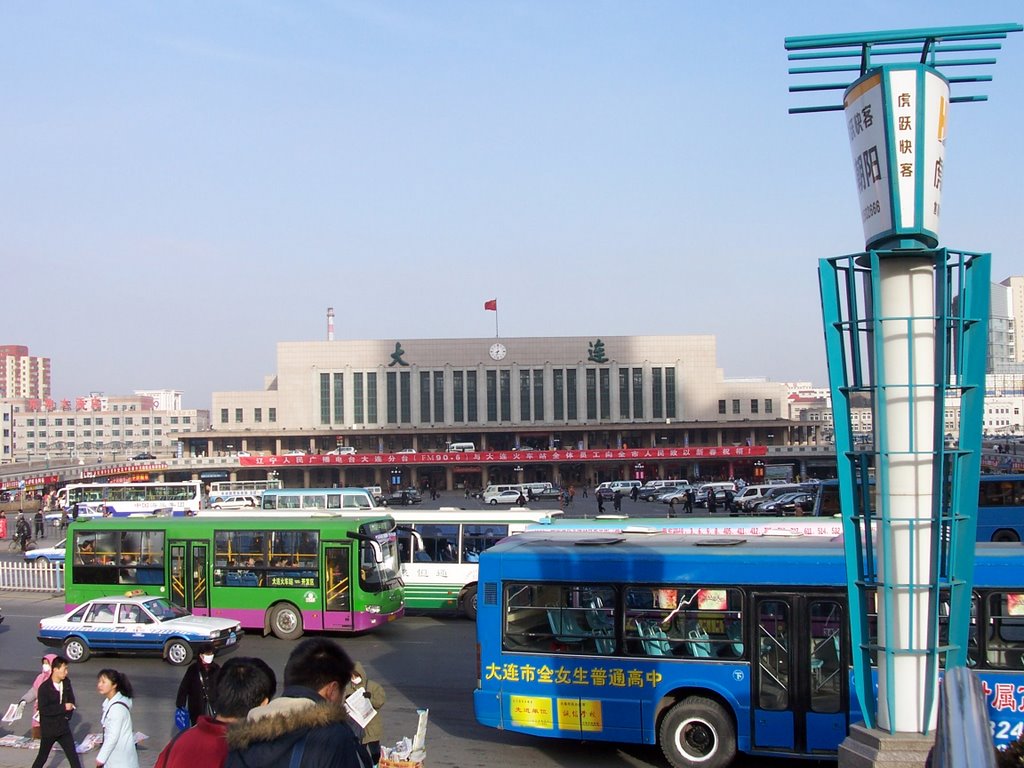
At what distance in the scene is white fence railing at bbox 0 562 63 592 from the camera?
89.1ft

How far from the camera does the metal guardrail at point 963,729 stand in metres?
3.61

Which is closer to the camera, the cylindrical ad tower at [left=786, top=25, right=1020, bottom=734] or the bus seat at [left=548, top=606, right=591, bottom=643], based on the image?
the cylindrical ad tower at [left=786, top=25, right=1020, bottom=734]

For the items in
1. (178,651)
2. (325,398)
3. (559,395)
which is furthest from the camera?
(325,398)

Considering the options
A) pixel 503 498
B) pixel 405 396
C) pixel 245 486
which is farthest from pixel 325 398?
pixel 503 498

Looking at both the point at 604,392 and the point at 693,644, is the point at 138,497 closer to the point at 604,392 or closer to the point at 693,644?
the point at 693,644

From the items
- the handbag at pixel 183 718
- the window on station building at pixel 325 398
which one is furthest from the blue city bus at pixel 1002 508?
the window on station building at pixel 325 398

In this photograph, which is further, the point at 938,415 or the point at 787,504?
the point at 787,504

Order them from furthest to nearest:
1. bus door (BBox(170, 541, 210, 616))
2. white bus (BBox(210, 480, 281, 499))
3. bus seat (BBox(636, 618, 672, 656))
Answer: white bus (BBox(210, 480, 281, 499)), bus door (BBox(170, 541, 210, 616)), bus seat (BBox(636, 618, 672, 656))

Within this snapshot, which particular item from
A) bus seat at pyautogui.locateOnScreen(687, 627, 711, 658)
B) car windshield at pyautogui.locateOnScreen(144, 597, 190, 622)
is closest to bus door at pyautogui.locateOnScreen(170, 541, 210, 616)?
car windshield at pyautogui.locateOnScreen(144, 597, 190, 622)

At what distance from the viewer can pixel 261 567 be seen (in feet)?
63.8

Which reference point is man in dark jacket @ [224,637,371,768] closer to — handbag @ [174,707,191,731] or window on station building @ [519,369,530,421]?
handbag @ [174,707,191,731]

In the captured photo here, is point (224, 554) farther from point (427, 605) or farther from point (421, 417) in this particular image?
point (421, 417)

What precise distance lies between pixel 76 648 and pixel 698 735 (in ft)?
38.2

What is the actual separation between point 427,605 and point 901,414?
16.1m
